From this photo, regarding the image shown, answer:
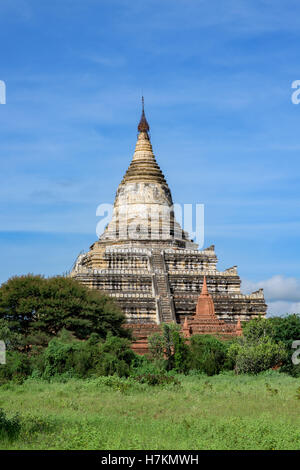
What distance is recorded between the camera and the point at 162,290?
53094 millimetres

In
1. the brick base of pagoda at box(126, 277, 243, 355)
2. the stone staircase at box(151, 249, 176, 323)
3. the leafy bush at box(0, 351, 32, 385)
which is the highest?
the stone staircase at box(151, 249, 176, 323)

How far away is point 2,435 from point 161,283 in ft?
120

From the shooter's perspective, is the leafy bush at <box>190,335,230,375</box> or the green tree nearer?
the leafy bush at <box>190,335,230,375</box>

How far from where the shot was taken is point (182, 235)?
208 feet

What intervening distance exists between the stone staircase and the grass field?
16.8m

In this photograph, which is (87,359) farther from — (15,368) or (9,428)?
(9,428)

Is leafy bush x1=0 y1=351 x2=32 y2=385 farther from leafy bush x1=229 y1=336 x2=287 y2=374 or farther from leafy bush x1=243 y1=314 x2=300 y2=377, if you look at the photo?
leafy bush x1=243 y1=314 x2=300 y2=377

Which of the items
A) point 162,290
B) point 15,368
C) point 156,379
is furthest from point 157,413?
point 162,290

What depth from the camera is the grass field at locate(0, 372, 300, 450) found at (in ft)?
56.7

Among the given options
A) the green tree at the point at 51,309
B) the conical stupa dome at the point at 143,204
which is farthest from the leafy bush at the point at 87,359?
the conical stupa dome at the point at 143,204

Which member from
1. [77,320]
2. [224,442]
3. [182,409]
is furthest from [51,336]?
[224,442]

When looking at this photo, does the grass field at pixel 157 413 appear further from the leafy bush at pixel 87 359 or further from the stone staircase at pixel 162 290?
the stone staircase at pixel 162 290

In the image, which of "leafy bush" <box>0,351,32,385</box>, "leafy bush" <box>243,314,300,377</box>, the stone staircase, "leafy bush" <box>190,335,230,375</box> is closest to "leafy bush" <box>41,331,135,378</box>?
"leafy bush" <box>0,351,32,385</box>
